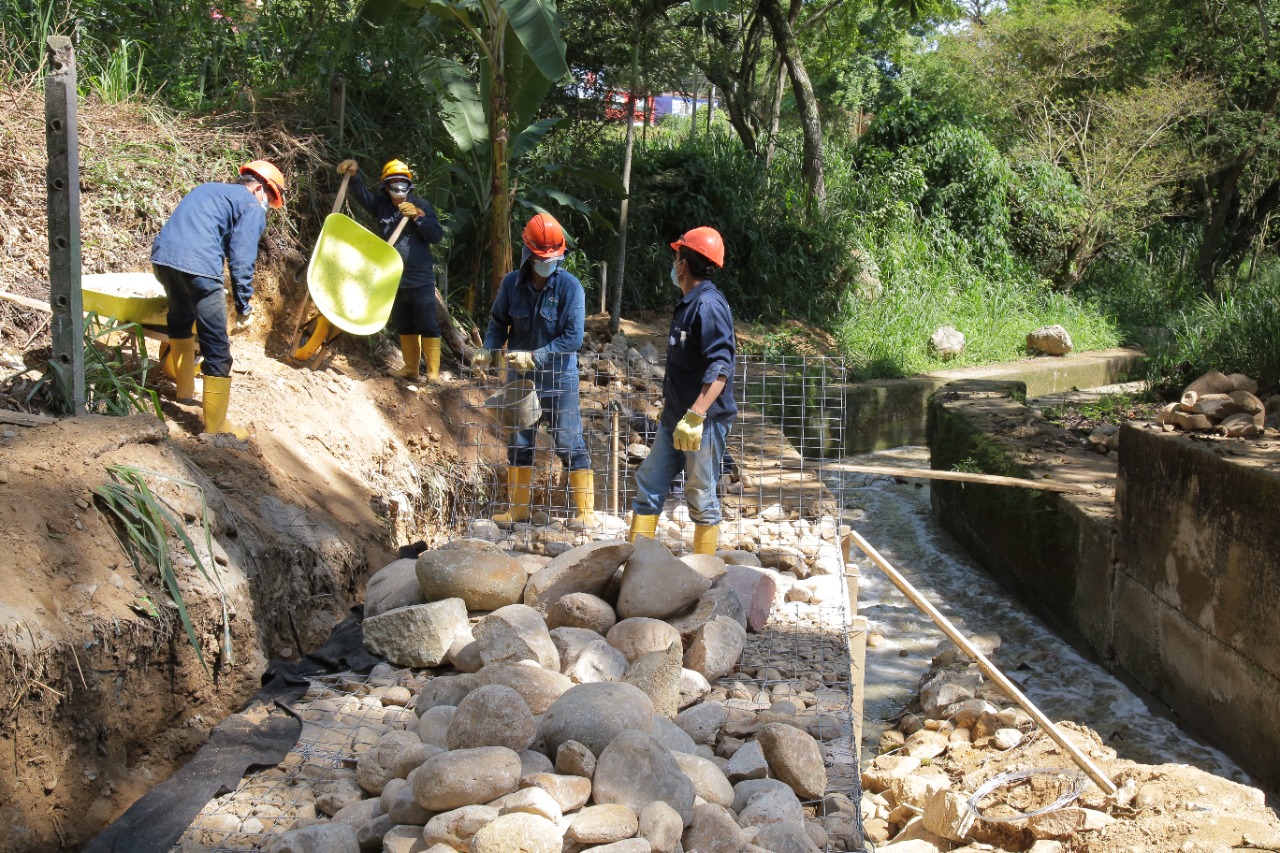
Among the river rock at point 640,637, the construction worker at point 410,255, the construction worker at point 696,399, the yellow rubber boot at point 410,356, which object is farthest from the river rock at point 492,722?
the yellow rubber boot at point 410,356

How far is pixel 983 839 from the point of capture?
452cm

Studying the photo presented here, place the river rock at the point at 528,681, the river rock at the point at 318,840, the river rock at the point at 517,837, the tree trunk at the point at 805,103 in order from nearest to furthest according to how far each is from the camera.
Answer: the river rock at the point at 517,837
the river rock at the point at 318,840
the river rock at the point at 528,681
the tree trunk at the point at 805,103

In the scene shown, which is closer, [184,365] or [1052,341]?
[184,365]

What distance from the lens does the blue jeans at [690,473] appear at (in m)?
5.14

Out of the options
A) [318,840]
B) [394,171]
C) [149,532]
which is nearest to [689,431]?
[149,532]

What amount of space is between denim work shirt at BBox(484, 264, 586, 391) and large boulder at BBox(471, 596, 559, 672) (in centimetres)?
224

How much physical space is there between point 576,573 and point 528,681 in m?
0.84

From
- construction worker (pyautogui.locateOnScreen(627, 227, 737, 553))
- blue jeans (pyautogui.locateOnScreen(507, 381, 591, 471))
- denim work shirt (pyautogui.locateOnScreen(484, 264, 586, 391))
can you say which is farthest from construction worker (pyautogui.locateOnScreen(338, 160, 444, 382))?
construction worker (pyautogui.locateOnScreen(627, 227, 737, 553))

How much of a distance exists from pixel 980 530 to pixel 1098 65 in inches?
515

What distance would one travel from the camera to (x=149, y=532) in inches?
153

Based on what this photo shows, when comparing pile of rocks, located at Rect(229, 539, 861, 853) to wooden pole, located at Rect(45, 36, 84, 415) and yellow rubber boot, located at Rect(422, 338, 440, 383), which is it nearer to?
wooden pole, located at Rect(45, 36, 84, 415)

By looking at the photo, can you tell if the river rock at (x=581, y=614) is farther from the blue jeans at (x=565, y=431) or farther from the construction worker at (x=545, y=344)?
the blue jeans at (x=565, y=431)

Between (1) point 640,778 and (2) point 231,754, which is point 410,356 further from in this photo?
(1) point 640,778

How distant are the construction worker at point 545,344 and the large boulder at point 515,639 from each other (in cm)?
190
